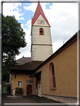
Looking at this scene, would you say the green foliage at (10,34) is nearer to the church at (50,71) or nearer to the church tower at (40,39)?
the church at (50,71)

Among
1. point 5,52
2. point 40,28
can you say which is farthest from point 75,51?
point 40,28

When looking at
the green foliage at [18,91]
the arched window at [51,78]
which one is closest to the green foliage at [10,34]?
the arched window at [51,78]

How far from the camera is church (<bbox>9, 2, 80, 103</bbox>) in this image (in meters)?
7.64

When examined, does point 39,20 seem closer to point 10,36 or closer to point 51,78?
point 10,36

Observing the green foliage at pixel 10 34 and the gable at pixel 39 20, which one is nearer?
the green foliage at pixel 10 34

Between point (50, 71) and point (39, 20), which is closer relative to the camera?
point (50, 71)

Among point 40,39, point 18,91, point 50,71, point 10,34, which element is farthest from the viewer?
point 40,39

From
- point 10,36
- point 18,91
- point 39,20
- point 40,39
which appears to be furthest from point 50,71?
point 39,20

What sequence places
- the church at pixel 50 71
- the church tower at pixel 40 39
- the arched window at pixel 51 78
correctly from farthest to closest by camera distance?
the church tower at pixel 40 39, the arched window at pixel 51 78, the church at pixel 50 71

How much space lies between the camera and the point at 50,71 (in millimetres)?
12023

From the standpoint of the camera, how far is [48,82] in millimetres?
12039

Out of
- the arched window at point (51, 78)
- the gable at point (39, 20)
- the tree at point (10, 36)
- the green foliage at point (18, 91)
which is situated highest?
the gable at point (39, 20)

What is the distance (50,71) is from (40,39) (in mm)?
13897

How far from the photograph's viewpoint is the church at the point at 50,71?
7.64 metres
